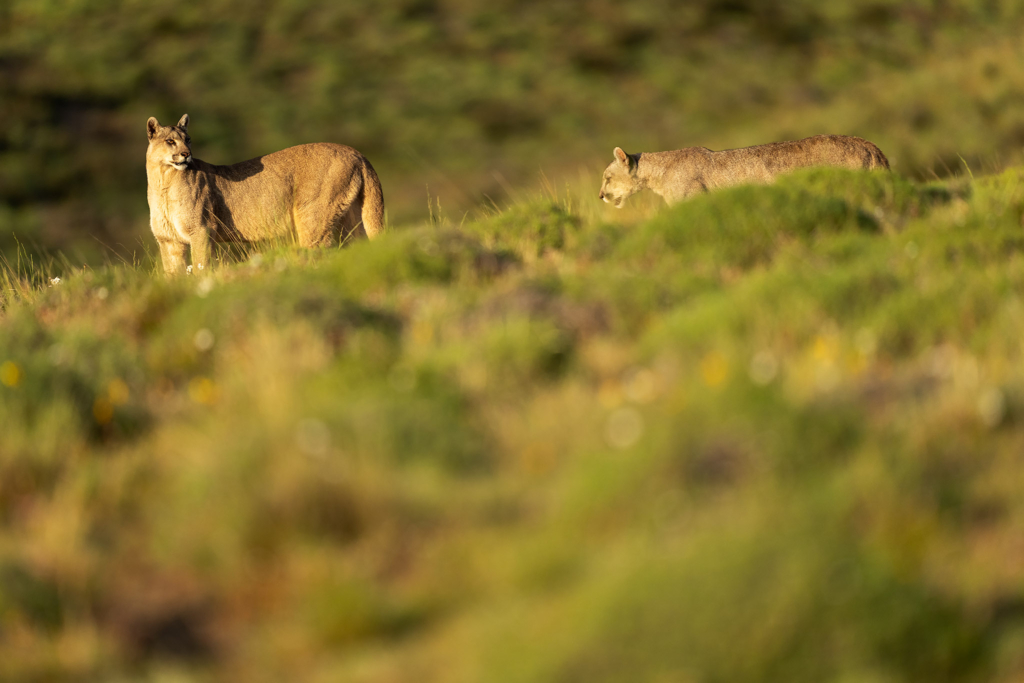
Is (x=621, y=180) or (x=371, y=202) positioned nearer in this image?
(x=371, y=202)

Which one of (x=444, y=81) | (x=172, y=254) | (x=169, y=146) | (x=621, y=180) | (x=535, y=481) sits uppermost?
(x=444, y=81)

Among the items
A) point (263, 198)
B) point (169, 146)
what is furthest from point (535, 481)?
point (169, 146)

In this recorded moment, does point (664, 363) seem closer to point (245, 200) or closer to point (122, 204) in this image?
point (245, 200)

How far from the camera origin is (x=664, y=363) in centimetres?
610

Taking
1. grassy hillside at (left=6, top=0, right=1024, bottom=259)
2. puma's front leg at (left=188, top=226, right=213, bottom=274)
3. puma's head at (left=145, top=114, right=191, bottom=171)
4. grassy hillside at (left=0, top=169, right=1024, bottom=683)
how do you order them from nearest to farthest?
1. grassy hillside at (left=0, top=169, right=1024, bottom=683)
2. puma's head at (left=145, top=114, right=191, bottom=171)
3. puma's front leg at (left=188, top=226, right=213, bottom=274)
4. grassy hillside at (left=6, top=0, right=1024, bottom=259)

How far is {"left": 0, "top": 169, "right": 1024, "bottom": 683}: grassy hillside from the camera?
12.8 ft

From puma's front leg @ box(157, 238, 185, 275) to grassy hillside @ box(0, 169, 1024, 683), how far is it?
3772 mm

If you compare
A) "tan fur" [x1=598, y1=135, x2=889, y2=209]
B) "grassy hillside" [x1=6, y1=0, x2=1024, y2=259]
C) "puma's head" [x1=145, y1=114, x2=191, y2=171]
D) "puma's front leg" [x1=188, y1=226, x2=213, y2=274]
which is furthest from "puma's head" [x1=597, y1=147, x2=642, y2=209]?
"grassy hillside" [x1=6, y1=0, x2=1024, y2=259]

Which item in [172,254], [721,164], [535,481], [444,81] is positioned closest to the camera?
[535,481]

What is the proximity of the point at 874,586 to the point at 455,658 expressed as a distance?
149 centimetres

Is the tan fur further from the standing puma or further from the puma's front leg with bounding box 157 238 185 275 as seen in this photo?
the puma's front leg with bounding box 157 238 185 275

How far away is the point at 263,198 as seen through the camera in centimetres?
1204

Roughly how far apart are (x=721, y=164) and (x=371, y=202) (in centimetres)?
394

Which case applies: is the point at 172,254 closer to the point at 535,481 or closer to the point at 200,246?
the point at 200,246
